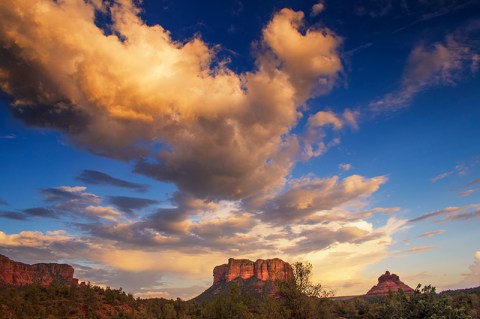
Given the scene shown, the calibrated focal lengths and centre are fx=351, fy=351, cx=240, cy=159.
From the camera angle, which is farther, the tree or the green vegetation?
the tree

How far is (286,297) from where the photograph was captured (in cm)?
5356

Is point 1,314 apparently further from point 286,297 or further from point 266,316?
point 286,297

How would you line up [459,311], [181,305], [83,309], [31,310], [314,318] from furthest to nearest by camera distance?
[181,305], [83,309], [31,310], [314,318], [459,311]

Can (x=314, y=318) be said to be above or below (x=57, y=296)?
below

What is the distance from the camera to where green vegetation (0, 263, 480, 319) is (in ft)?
91.3

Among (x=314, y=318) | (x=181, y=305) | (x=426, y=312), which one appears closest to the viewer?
(x=426, y=312)

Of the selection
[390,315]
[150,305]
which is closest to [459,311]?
[390,315]

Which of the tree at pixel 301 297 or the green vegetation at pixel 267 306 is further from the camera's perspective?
the tree at pixel 301 297

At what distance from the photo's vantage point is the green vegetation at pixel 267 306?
27.8 meters

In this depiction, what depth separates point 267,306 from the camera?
67.3 m

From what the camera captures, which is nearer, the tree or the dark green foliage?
the dark green foliage

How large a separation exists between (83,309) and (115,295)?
102 ft

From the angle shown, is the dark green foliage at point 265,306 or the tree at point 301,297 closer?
the dark green foliage at point 265,306

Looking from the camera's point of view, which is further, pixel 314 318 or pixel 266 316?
pixel 266 316
